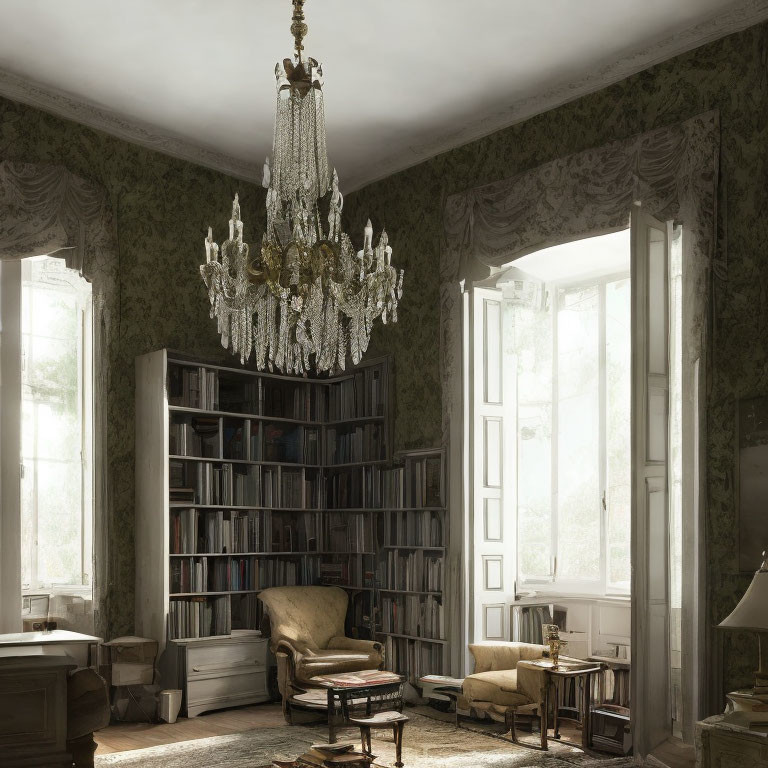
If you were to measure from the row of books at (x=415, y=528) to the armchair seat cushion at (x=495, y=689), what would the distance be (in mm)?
1149

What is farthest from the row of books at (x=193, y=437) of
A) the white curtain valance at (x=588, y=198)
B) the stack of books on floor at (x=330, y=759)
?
the stack of books on floor at (x=330, y=759)

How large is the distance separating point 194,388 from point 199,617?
5.75ft

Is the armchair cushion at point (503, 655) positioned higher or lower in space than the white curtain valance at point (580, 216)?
lower

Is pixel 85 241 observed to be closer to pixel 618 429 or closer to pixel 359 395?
pixel 359 395

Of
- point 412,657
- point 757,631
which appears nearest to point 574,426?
point 412,657

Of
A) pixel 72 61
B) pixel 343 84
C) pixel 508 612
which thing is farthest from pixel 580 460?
pixel 72 61

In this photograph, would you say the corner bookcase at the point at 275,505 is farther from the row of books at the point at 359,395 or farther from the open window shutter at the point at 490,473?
the open window shutter at the point at 490,473

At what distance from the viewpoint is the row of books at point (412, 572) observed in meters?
7.08

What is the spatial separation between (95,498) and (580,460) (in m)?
3.81

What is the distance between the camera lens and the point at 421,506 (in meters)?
7.18

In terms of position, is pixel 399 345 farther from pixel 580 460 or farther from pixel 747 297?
pixel 747 297

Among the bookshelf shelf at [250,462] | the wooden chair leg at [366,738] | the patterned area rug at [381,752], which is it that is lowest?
the patterned area rug at [381,752]

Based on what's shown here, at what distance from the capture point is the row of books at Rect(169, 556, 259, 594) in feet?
22.9

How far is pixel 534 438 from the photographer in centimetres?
783
